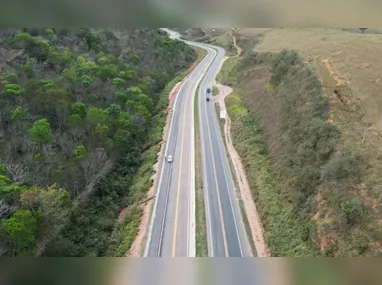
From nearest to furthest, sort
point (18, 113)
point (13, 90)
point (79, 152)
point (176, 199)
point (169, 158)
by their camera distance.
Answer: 1. point (18, 113)
2. point (79, 152)
3. point (13, 90)
4. point (176, 199)
5. point (169, 158)

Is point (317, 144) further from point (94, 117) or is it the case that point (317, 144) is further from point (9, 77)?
point (9, 77)

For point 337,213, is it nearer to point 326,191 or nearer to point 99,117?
point 326,191

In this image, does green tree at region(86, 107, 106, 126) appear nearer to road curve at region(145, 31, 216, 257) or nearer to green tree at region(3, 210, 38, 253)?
road curve at region(145, 31, 216, 257)

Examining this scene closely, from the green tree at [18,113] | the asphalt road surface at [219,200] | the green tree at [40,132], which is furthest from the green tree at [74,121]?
the asphalt road surface at [219,200]

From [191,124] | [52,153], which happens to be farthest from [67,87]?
[191,124]

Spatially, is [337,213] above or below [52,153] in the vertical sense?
below

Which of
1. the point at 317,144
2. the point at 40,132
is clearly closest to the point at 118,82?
the point at 40,132
